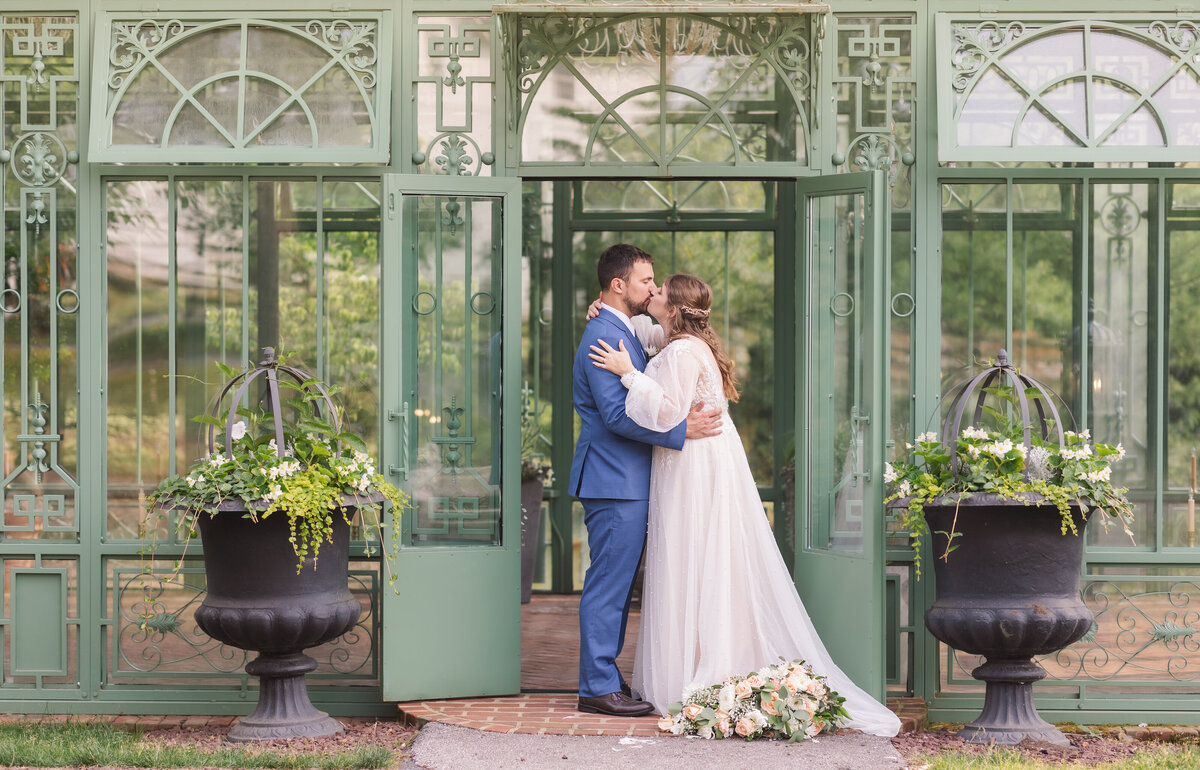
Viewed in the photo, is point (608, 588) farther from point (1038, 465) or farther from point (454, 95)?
point (454, 95)

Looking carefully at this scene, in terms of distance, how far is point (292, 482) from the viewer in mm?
5176

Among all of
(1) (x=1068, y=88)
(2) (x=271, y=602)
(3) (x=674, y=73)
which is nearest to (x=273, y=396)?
(2) (x=271, y=602)

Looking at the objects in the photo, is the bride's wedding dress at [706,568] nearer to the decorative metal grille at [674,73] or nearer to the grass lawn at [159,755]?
the decorative metal grille at [674,73]

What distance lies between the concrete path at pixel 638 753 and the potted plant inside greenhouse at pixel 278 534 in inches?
26.0

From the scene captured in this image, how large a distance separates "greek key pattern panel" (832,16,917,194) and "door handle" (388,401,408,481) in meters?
2.32

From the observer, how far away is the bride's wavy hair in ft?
18.4

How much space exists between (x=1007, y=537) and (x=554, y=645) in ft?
9.77

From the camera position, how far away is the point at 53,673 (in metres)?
5.99

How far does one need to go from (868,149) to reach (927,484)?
5.38 feet

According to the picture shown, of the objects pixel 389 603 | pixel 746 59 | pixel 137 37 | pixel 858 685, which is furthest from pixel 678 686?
pixel 137 37

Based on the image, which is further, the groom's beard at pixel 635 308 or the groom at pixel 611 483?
the groom's beard at pixel 635 308

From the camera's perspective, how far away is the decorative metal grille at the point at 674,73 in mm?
5934

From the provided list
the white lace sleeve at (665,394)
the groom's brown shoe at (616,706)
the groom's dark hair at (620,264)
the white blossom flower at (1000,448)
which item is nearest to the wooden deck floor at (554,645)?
the groom's brown shoe at (616,706)

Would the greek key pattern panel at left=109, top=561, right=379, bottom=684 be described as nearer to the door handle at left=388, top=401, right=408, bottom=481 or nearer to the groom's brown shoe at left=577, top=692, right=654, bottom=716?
the door handle at left=388, top=401, right=408, bottom=481
